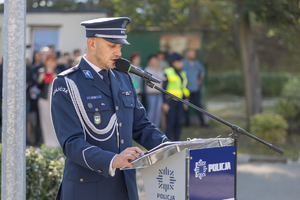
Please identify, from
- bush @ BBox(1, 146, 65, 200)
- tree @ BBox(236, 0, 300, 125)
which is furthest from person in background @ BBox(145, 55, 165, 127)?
bush @ BBox(1, 146, 65, 200)

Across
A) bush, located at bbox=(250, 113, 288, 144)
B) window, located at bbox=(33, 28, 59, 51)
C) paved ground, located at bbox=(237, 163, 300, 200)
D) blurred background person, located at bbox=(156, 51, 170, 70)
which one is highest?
window, located at bbox=(33, 28, 59, 51)

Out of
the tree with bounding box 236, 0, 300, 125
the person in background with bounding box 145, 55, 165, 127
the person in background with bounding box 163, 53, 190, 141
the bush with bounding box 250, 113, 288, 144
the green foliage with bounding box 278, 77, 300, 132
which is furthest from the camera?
the person in background with bounding box 145, 55, 165, 127

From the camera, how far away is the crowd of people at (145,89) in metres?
8.86

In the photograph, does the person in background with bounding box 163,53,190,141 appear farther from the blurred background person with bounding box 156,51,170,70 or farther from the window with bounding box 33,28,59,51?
the window with bounding box 33,28,59,51

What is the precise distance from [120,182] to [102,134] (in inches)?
13.3

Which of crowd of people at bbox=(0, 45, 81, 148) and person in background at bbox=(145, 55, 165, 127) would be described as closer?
crowd of people at bbox=(0, 45, 81, 148)

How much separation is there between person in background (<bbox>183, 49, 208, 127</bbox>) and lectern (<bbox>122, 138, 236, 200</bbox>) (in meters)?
9.05

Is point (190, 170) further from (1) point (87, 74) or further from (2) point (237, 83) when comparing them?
(2) point (237, 83)

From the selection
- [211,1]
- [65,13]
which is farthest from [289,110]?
[65,13]

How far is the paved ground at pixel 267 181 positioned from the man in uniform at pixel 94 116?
3.17 m

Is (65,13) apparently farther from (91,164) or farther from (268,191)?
(91,164)

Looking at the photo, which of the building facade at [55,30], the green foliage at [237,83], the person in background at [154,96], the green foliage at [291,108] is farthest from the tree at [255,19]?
the green foliage at [237,83]

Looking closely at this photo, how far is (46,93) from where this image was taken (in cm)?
892

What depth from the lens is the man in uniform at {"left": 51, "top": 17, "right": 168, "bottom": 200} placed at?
2.63 meters
